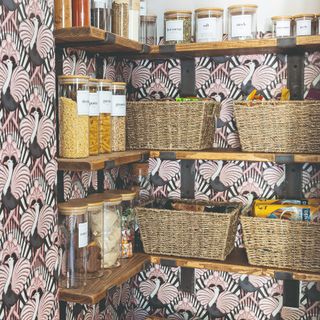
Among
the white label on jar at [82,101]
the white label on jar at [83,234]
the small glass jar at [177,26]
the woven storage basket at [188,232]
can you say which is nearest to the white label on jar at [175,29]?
the small glass jar at [177,26]

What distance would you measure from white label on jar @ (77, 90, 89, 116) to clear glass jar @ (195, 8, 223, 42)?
0.65m

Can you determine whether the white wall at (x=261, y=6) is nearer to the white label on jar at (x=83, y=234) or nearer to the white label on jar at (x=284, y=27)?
the white label on jar at (x=284, y=27)

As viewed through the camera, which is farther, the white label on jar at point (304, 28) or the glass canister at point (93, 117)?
the white label on jar at point (304, 28)

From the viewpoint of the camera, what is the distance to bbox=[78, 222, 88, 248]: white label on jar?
197cm

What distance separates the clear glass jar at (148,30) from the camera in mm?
2453

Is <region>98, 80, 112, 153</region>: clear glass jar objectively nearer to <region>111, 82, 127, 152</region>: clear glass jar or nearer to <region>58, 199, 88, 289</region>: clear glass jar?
<region>111, 82, 127, 152</region>: clear glass jar

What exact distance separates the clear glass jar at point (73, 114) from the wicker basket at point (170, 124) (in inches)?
18.1

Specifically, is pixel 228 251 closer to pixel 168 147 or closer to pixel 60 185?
pixel 168 147

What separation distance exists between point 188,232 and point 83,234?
535mm

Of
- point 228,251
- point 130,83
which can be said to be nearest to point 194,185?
point 228,251

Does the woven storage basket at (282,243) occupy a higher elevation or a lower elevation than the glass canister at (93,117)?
lower

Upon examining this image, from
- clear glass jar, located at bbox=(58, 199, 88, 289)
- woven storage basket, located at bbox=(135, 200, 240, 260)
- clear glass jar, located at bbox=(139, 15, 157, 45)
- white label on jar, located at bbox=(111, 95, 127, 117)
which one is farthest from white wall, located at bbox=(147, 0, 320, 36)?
clear glass jar, located at bbox=(58, 199, 88, 289)

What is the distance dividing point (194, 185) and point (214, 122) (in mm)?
334

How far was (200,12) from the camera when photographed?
2.32 metres
